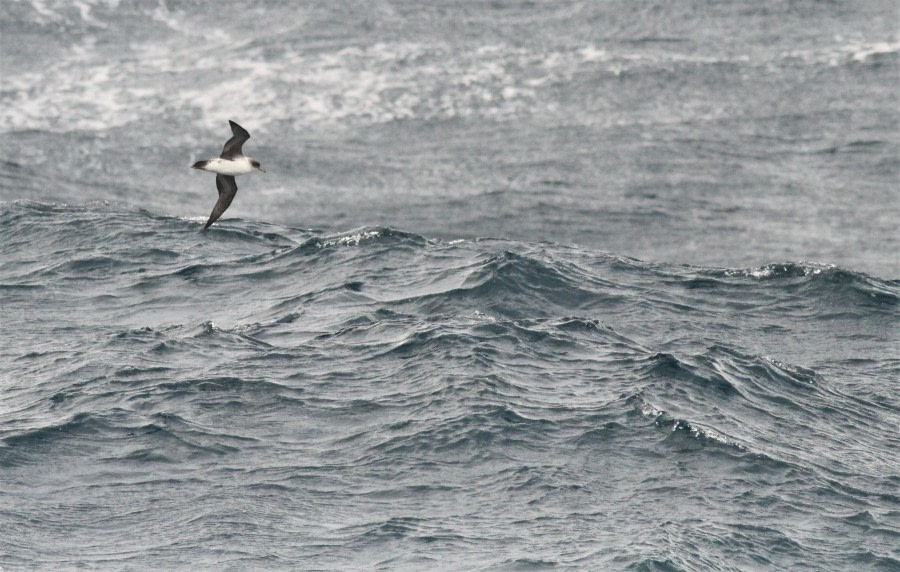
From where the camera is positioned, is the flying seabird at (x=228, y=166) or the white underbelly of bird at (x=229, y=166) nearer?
the flying seabird at (x=228, y=166)

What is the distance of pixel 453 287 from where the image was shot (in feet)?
129

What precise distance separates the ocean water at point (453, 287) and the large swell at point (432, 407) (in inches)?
3.8

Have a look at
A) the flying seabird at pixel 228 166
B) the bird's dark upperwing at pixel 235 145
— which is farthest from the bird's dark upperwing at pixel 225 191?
the bird's dark upperwing at pixel 235 145

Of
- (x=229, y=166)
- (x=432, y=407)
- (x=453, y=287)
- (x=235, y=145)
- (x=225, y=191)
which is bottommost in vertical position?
(x=432, y=407)

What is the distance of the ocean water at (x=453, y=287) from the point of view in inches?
1166

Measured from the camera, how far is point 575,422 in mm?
32688

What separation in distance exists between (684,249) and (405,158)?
10.7 metres

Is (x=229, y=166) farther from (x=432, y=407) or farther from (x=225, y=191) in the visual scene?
(x=432, y=407)

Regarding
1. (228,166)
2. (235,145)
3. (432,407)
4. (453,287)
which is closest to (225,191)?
(228,166)

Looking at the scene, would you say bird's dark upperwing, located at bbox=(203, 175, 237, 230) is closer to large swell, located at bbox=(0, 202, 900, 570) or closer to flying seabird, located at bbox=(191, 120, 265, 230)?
flying seabird, located at bbox=(191, 120, 265, 230)

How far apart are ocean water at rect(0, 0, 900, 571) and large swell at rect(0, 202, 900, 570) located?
3.8 inches

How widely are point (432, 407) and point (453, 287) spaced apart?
22.0 feet

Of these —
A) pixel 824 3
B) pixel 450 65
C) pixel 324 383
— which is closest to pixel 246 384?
pixel 324 383

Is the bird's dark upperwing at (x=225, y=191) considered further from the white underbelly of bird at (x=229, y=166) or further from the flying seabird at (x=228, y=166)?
the white underbelly of bird at (x=229, y=166)
